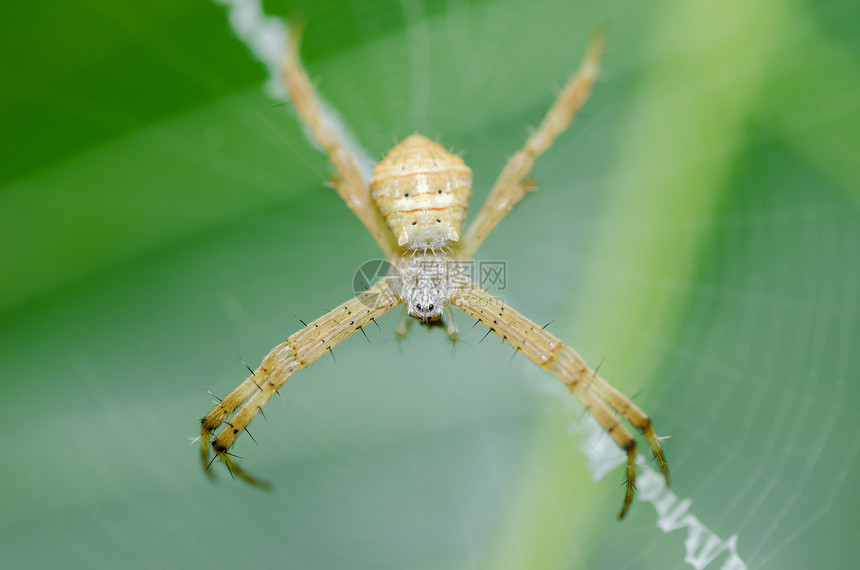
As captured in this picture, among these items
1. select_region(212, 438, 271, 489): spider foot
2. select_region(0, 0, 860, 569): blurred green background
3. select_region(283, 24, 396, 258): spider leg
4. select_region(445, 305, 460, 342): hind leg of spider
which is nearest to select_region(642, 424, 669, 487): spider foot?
select_region(0, 0, 860, 569): blurred green background

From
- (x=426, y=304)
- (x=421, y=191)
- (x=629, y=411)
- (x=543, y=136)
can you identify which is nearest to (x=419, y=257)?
(x=426, y=304)

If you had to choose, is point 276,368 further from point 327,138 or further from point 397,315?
point 327,138

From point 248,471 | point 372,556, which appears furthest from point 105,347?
point 372,556

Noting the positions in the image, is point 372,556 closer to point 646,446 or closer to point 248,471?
point 248,471

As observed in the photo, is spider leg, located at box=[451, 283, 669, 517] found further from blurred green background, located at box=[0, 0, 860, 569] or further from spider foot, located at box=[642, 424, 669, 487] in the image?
blurred green background, located at box=[0, 0, 860, 569]

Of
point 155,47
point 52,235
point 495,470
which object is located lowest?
point 495,470

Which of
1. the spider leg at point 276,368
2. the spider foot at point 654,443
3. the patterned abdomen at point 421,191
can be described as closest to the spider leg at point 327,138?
the patterned abdomen at point 421,191
